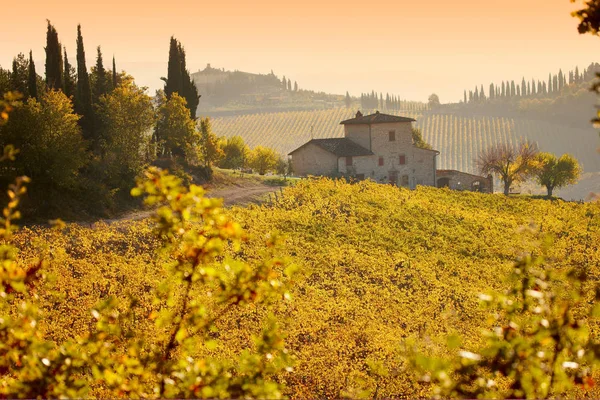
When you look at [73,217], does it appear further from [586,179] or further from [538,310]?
[586,179]

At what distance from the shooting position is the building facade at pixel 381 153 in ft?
247

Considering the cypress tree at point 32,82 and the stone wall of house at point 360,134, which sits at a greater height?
the cypress tree at point 32,82

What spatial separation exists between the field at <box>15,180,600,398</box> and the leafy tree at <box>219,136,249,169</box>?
30.7m

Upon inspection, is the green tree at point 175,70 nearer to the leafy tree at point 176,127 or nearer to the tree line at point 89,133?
the tree line at point 89,133

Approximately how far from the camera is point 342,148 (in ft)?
247

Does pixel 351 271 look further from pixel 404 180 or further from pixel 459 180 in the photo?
pixel 459 180

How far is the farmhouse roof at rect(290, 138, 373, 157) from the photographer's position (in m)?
74.2

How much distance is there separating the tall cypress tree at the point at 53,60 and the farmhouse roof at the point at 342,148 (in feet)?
101

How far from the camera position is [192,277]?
7480 mm

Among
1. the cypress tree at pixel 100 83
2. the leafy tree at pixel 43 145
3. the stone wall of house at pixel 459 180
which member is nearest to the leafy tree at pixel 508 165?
the stone wall of house at pixel 459 180

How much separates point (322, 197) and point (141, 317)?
29353mm

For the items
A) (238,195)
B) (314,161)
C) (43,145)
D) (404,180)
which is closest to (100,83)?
(238,195)

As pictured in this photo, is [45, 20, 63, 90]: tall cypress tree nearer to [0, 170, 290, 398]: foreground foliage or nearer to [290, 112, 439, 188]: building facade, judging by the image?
[290, 112, 439, 188]: building facade

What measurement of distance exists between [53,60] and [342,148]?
115ft
